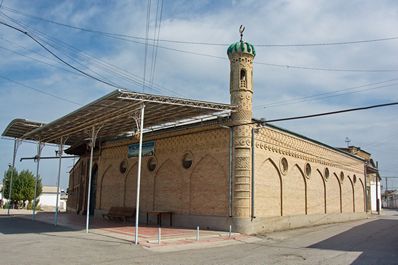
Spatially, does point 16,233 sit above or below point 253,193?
below

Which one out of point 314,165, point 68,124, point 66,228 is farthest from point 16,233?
point 314,165

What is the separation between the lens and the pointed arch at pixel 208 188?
19641 mm

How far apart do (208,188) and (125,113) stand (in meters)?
5.84

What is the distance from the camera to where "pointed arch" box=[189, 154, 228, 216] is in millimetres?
19641

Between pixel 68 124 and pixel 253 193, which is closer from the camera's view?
pixel 253 193

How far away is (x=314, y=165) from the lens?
1020 inches

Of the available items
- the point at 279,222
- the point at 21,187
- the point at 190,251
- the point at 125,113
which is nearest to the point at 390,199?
the point at 21,187

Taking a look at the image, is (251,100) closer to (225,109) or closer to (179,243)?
(225,109)

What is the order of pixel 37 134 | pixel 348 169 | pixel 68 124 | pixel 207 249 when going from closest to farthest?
pixel 207 249, pixel 68 124, pixel 37 134, pixel 348 169

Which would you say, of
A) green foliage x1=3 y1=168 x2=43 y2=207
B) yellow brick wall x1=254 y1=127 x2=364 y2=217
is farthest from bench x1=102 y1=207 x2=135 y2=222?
green foliage x1=3 y1=168 x2=43 y2=207

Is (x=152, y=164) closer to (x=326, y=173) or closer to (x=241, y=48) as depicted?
(x=241, y=48)

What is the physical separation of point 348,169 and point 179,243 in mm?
21746

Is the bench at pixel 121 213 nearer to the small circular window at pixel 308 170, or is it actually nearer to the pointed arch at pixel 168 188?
the pointed arch at pixel 168 188

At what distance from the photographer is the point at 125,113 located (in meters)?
18.2
